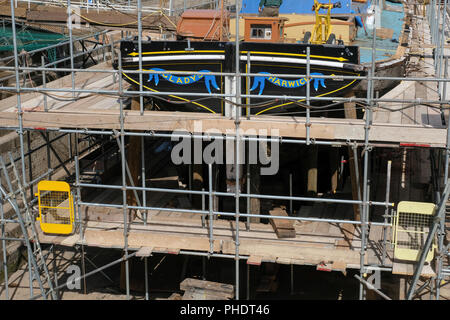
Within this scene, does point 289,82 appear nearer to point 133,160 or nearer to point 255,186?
point 255,186

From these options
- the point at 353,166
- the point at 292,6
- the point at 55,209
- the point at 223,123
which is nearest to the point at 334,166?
the point at 353,166

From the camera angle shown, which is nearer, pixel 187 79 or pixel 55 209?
pixel 187 79

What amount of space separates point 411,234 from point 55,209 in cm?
564

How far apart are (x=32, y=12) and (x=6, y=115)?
9.12 metres

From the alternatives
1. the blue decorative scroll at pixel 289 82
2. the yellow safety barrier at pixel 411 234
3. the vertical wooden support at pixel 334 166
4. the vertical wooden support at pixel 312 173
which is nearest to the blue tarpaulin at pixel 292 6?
the vertical wooden support at pixel 334 166

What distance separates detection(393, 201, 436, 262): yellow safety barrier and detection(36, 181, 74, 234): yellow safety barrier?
491 centimetres

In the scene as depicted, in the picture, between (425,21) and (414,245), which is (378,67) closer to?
(414,245)

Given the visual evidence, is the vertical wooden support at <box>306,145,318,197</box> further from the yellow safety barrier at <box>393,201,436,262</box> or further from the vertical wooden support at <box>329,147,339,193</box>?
the yellow safety barrier at <box>393,201,436,262</box>

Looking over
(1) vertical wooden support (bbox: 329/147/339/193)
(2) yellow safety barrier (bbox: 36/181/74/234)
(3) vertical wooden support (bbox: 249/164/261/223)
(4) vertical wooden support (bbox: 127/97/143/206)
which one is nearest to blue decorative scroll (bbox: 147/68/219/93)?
(4) vertical wooden support (bbox: 127/97/143/206)

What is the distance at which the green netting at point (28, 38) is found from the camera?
66.6 ft

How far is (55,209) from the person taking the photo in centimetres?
1238

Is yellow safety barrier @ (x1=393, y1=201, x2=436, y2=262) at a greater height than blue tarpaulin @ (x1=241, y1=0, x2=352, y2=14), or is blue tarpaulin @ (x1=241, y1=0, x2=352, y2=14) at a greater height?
blue tarpaulin @ (x1=241, y1=0, x2=352, y2=14)

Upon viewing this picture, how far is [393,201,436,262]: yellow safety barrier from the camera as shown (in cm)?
1064

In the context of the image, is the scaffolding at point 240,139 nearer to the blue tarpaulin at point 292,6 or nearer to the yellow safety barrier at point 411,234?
the yellow safety barrier at point 411,234
